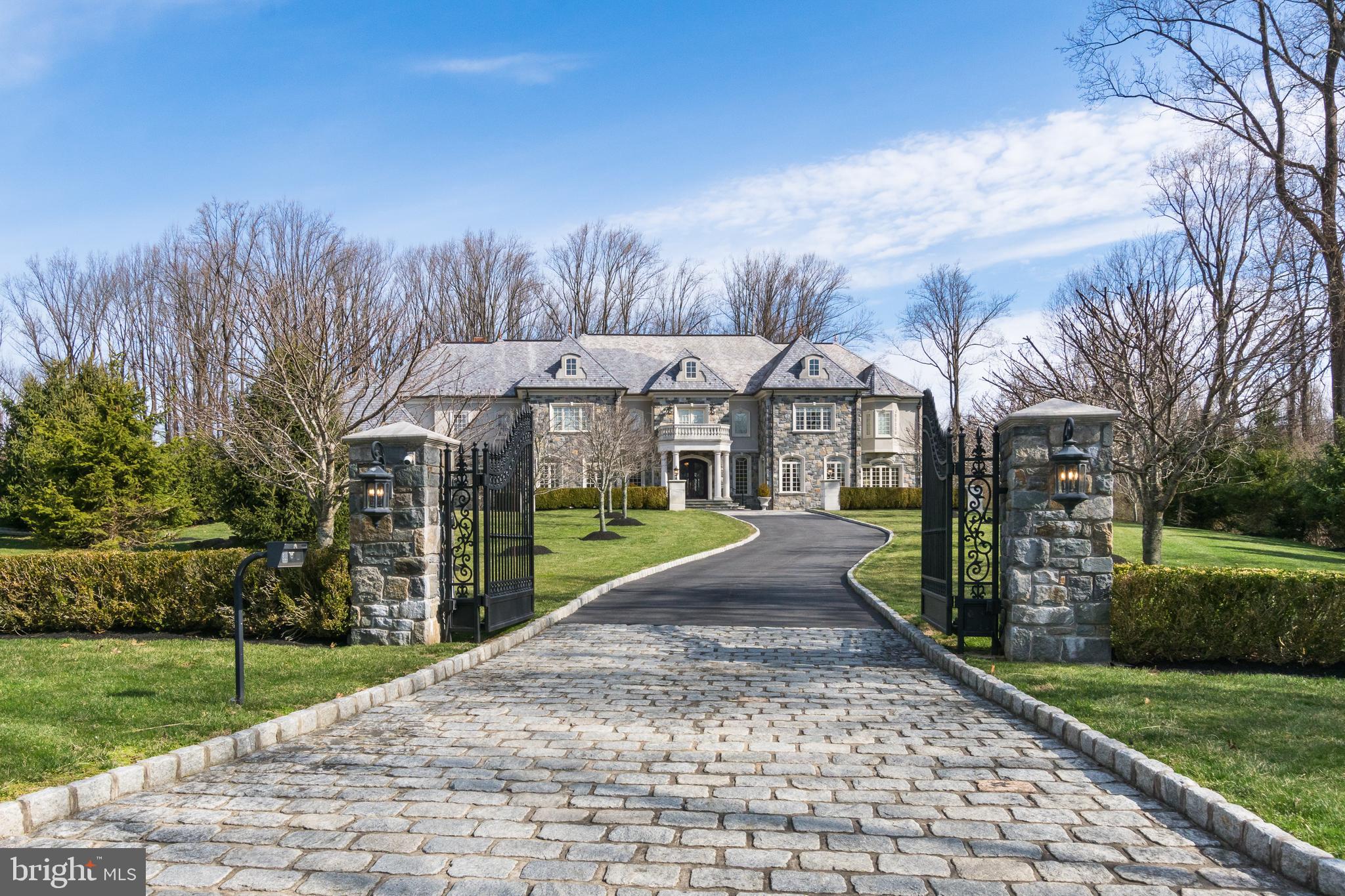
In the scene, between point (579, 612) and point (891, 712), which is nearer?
point (891, 712)

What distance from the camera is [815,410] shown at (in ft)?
139

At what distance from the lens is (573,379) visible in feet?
134

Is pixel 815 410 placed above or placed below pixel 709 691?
above

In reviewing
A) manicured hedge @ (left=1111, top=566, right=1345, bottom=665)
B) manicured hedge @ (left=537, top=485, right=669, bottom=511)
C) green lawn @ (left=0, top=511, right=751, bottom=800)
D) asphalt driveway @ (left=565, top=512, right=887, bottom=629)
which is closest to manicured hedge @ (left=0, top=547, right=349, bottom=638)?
green lawn @ (left=0, top=511, right=751, bottom=800)

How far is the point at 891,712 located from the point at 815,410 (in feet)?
121

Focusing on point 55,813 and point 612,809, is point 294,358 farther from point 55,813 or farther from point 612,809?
point 612,809

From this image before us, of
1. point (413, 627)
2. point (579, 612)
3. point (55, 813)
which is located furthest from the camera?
point (579, 612)

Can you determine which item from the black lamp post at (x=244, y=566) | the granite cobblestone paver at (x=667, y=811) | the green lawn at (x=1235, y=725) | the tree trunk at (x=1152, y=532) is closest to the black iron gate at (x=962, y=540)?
the green lawn at (x=1235, y=725)

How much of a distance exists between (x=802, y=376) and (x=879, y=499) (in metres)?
7.30

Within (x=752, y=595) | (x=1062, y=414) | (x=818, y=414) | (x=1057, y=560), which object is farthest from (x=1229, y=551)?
(x=818, y=414)

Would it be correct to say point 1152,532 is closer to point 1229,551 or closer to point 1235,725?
point 1235,725

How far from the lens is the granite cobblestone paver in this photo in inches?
129

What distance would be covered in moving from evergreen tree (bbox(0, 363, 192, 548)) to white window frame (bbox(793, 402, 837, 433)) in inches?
1087

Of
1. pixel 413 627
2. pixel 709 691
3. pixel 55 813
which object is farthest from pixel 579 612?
pixel 55 813
